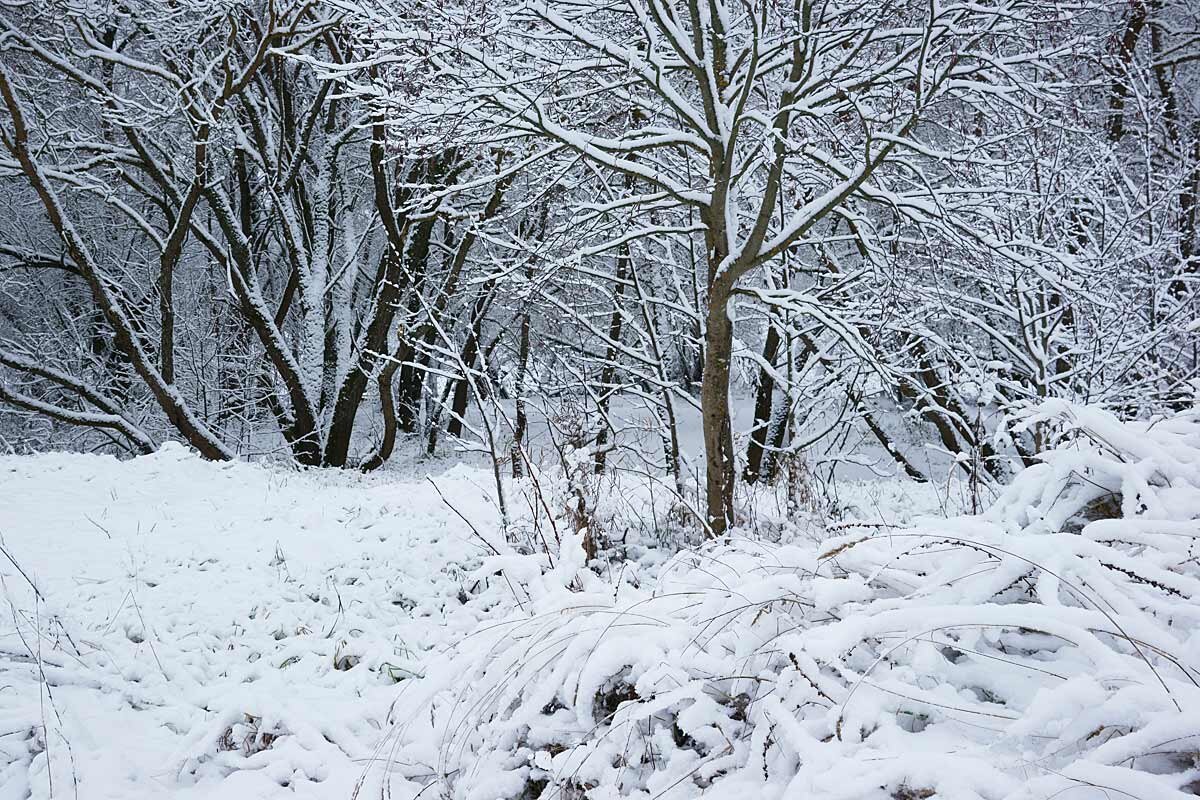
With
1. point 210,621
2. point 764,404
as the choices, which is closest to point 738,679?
point 210,621

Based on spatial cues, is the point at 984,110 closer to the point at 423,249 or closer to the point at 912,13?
the point at 912,13

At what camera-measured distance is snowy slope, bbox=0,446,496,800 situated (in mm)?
2822

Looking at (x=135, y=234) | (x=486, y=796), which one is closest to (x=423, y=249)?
(x=135, y=234)

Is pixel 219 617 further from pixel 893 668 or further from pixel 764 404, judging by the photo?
pixel 764 404

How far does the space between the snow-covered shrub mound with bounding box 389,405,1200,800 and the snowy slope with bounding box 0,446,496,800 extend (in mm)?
876

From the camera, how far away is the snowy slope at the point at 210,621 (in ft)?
9.26

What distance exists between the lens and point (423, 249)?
11953mm

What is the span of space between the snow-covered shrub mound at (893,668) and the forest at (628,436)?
0.01m

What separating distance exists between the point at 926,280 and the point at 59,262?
12630mm

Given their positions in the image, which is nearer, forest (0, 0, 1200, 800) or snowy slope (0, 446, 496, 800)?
forest (0, 0, 1200, 800)

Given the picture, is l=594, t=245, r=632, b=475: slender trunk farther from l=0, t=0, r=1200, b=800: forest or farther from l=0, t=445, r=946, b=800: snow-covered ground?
l=0, t=445, r=946, b=800: snow-covered ground

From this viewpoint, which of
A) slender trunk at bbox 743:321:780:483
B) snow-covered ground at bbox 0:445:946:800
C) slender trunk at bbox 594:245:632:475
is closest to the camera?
snow-covered ground at bbox 0:445:946:800

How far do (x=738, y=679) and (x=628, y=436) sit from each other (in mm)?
10627

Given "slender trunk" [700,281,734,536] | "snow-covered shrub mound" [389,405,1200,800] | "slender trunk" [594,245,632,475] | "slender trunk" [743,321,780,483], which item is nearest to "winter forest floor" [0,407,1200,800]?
"snow-covered shrub mound" [389,405,1200,800]
